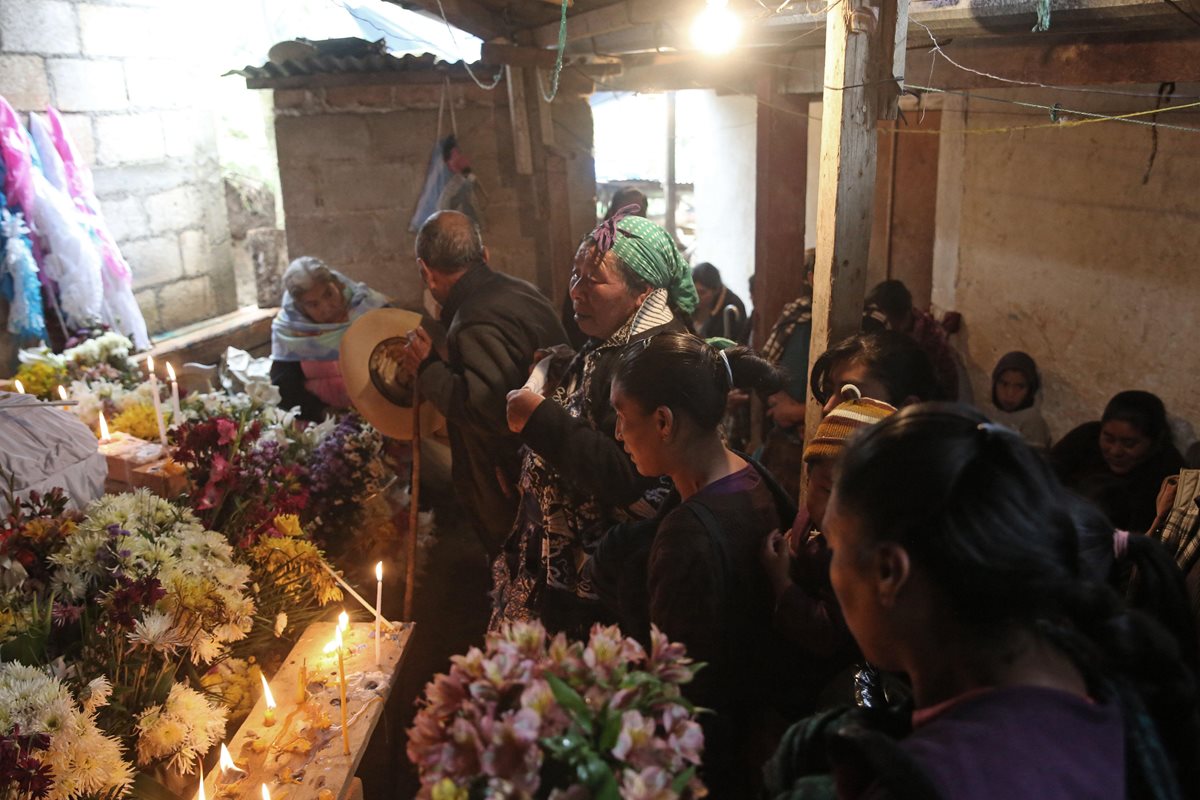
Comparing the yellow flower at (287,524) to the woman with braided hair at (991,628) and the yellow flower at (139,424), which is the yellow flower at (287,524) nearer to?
the yellow flower at (139,424)

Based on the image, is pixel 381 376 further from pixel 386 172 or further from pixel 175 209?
pixel 175 209

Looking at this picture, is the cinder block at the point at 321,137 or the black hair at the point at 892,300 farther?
the cinder block at the point at 321,137

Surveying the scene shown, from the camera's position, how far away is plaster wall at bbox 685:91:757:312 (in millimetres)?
10625

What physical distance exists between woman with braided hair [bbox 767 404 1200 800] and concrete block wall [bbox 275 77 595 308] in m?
5.43

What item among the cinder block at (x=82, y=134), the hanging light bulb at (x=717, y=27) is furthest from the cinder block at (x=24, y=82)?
the hanging light bulb at (x=717, y=27)

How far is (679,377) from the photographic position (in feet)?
7.48

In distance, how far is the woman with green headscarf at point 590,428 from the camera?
111 inches

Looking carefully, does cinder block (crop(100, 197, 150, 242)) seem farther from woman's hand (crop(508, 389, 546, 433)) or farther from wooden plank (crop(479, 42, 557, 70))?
woman's hand (crop(508, 389, 546, 433))

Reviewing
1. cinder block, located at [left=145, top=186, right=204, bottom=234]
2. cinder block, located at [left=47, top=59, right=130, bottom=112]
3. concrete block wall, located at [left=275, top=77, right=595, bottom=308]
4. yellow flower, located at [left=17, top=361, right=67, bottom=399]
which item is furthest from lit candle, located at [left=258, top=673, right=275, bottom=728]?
cinder block, located at [left=145, top=186, right=204, bottom=234]

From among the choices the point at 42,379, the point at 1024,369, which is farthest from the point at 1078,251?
the point at 42,379

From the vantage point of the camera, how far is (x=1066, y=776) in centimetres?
109

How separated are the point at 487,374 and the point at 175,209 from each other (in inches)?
188

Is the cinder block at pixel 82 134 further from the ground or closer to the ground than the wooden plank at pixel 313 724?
further from the ground

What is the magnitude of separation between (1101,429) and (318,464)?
3564mm
